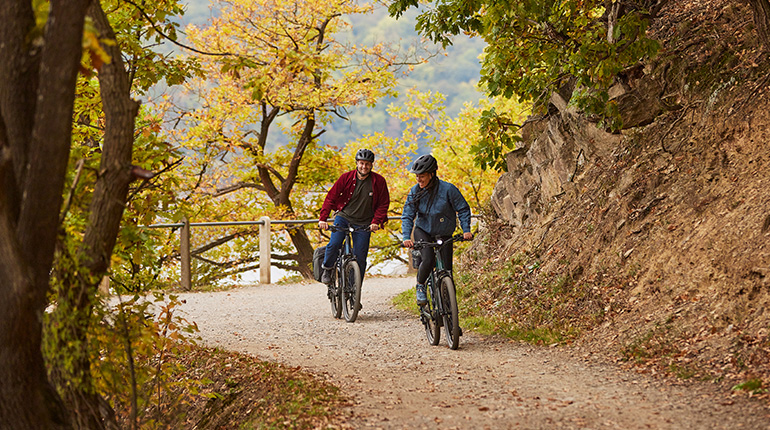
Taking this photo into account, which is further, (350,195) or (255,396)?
(350,195)

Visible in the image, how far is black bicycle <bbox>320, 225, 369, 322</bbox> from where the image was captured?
9727 millimetres

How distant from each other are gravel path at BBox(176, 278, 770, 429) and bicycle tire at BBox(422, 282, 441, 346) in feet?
0.42

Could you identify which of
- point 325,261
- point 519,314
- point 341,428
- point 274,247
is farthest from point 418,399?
point 274,247

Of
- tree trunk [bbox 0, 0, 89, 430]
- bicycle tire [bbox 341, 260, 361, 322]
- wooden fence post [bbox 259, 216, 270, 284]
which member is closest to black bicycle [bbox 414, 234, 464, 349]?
bicycle tire [bbox 341, 260, 361, 322]

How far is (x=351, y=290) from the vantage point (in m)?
9.93

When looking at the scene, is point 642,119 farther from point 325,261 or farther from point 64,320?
point 64,320

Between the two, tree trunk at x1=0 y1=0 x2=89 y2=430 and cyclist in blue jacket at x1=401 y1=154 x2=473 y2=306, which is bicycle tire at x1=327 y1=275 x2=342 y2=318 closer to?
cyclist in blue jacket at x1=401 y1=154 x2=473 y2=306

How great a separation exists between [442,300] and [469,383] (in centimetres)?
156

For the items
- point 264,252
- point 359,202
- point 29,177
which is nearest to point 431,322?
point 359,202

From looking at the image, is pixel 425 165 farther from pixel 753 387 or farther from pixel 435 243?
pixel 753 387

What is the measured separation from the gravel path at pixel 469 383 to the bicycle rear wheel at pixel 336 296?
147mm

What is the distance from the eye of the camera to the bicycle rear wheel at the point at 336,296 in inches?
405

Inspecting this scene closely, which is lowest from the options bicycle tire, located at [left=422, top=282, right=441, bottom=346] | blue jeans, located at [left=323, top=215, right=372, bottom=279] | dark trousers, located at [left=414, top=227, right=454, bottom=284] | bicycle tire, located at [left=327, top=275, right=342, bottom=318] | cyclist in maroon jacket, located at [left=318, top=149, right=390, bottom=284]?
bicycle tire, located at [left=422, top=282, right=441, bottom=346]

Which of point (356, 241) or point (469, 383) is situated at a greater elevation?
point (356, 241)
